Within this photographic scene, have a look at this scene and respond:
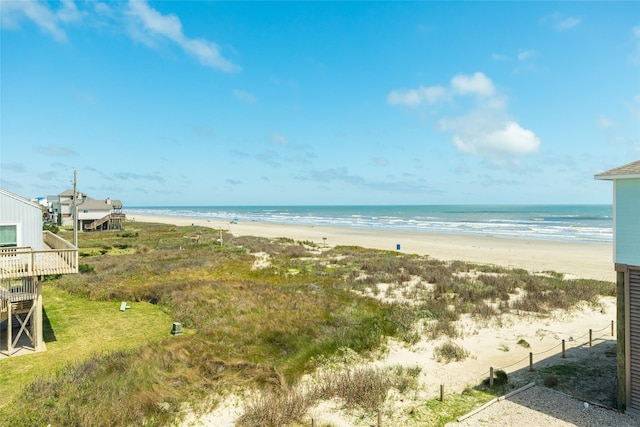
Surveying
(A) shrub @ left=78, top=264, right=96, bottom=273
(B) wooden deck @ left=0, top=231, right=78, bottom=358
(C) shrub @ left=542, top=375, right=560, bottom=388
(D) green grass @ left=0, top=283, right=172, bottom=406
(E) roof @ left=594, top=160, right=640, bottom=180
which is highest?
(E) roof @ left=594, top=160, right=640, bottom=180

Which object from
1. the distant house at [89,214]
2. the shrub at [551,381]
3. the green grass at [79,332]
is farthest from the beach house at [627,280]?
the distant house at [89,214]

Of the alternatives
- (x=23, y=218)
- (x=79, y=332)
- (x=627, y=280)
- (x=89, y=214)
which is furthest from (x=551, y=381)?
(x=89, y=214)

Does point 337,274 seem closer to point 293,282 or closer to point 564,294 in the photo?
point 293,282

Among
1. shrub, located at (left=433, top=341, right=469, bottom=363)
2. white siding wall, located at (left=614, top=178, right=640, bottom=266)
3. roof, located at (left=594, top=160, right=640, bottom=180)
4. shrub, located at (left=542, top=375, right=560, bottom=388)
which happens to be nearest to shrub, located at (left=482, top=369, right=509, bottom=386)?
shrub, located at (left=542, top=375, right=560, bottom=388)

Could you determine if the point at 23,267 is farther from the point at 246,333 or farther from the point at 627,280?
the point at 627,280

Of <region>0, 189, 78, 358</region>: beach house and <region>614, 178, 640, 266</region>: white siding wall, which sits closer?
<region>614, 178, 640, 266</region>: white siding wall

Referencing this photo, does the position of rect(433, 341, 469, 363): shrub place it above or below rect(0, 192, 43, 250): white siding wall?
below

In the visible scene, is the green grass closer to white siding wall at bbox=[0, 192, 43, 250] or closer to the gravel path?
white siding wall at bbox=[0, 192, 43, 250]
